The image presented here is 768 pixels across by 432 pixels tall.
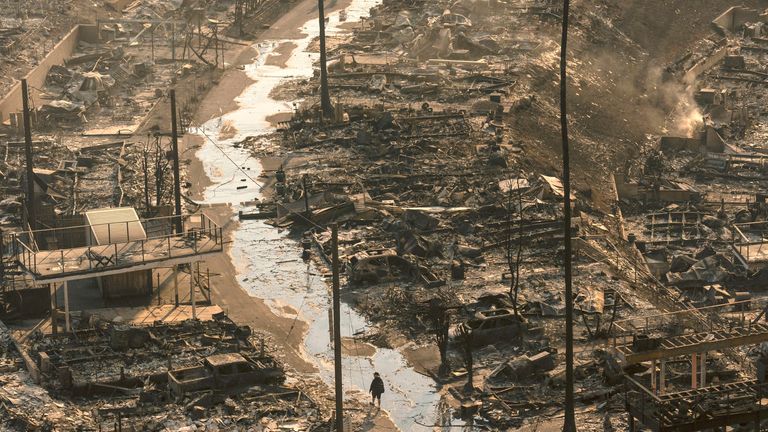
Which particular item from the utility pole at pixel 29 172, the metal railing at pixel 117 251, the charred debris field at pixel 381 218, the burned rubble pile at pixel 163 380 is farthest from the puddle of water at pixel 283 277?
the utility pole at pixel 29 172

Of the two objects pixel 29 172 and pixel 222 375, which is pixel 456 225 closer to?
pixel 29 172

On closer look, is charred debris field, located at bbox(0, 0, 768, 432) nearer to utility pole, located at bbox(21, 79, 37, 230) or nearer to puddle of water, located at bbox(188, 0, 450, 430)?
puddle of water, located at bbox(188, 0, 450, 430)

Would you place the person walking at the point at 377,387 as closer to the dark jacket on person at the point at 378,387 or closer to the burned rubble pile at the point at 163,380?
the dark jacket on person at the point at 378,387

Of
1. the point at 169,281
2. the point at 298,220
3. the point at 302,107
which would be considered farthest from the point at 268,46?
the point at 169,281

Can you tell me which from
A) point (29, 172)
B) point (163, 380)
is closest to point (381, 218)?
point (29, 172)

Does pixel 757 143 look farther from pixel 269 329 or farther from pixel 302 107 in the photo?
pixel 269 329
